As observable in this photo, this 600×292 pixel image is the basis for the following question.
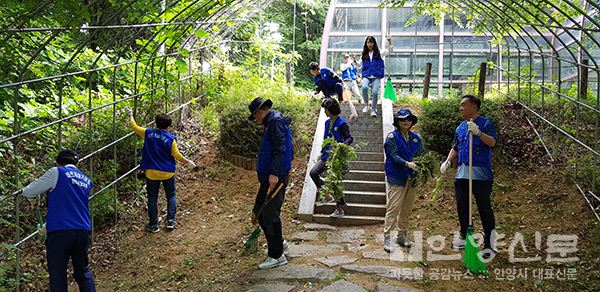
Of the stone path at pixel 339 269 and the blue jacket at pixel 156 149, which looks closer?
the stone path at pixel 339 269

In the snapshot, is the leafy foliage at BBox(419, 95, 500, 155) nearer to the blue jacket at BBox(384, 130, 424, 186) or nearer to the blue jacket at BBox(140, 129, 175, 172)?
the blue jacket at BBox(384, 130, 424, 186)

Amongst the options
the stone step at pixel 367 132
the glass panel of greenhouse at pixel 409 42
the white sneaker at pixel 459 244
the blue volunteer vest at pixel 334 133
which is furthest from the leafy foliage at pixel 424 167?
the glass panel of greenhouse at pixel 409 42

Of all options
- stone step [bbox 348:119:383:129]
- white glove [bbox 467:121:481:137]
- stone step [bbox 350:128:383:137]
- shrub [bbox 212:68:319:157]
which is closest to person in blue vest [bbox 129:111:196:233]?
shrub [bbox 212:68:319:157]

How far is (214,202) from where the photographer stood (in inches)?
350

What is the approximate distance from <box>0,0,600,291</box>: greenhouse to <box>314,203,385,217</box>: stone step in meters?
0.05

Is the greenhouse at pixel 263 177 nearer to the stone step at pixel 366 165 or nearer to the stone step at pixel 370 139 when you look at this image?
the stone step at pixel 366 165

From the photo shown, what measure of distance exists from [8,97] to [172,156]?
2411mm

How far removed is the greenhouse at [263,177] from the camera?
5.58 metres

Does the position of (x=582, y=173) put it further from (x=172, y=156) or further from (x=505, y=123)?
(x=172, y=156)

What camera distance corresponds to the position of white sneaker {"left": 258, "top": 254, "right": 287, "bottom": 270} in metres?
5.91

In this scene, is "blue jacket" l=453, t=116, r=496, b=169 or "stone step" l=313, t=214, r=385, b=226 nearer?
"blue jacket" l=453, t=116, r=496, b=169

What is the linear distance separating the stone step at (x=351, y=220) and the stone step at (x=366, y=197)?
17.7 inches

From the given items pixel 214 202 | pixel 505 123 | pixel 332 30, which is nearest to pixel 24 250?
pixel 214 202

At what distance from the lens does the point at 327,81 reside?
35.2ft
